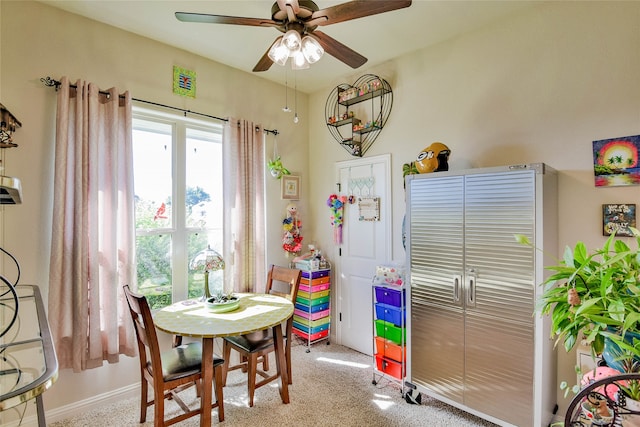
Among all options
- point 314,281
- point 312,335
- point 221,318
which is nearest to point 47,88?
point 221,318

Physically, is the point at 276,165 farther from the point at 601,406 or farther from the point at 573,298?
the point at 601,406

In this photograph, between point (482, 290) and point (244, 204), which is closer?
point (482, 290)

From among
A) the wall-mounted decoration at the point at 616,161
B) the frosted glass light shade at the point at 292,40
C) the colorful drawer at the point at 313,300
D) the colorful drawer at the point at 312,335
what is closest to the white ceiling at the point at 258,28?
the frosted glass light shade at the point at 292,40

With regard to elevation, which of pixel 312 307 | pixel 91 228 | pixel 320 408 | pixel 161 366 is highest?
pixel 91 228

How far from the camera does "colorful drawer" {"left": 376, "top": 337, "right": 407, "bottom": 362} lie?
8.21ft

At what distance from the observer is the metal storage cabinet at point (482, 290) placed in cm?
186

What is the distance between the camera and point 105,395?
235cm

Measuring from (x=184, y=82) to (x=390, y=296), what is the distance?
2.65 m

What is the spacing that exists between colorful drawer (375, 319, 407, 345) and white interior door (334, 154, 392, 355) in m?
0.53

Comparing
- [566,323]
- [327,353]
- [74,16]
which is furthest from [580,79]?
[74,16]

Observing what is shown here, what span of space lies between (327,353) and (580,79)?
3144 millimetres

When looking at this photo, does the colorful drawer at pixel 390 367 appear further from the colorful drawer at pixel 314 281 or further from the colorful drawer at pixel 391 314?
the colorful drawer at pixel 314 281

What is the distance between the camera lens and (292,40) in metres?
1.64

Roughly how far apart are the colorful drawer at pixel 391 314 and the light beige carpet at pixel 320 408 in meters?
0.56
